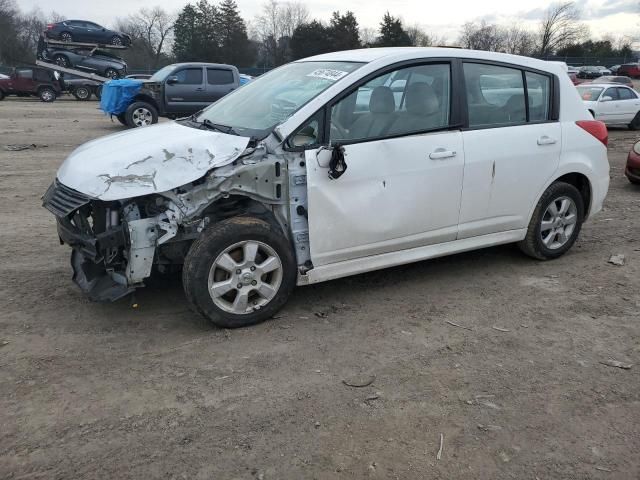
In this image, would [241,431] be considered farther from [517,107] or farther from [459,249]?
[517,107]

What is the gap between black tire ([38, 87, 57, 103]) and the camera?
2691 cm

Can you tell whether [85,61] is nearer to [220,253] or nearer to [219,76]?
[219,76]

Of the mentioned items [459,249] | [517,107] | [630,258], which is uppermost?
[517,107]

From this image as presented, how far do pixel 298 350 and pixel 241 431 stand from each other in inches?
34.5

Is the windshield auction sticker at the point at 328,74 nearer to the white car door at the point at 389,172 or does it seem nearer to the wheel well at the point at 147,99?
the white car door at the point at 389,172

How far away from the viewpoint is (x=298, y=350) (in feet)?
11.8

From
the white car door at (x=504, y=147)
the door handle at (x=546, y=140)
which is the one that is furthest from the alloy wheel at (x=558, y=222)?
the door handle at (x=546, y=140)

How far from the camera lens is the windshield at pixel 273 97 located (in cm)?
397

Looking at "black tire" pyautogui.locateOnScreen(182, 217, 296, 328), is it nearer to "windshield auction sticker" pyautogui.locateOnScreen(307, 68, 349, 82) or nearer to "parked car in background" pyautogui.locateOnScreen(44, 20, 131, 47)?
"windshield auction sticker" pyautogui.locateOnScreen(307, 68, 349, 82)

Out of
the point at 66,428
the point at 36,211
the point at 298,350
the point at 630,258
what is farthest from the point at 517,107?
the point at 36,211

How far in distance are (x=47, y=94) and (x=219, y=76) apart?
15.0 meters

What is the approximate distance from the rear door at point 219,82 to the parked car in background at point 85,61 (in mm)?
13934

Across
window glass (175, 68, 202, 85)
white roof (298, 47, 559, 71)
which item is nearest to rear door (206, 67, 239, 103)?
window glass (175, 68, 202, 85)

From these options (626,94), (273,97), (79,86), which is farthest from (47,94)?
(273,97)
